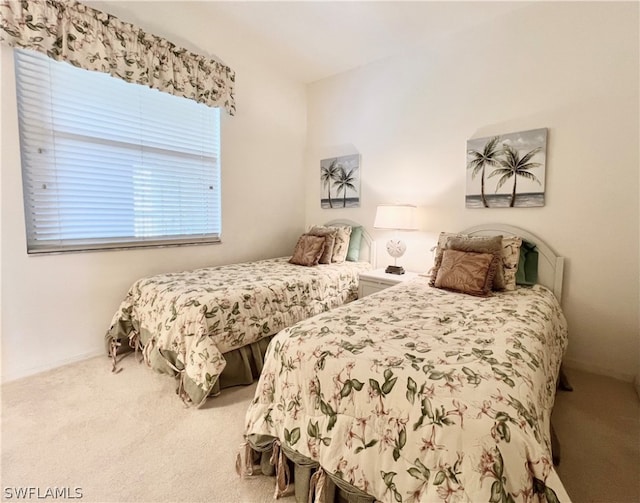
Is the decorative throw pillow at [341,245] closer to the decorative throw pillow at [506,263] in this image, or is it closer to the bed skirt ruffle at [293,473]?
the decorative throw pillow at [506,263]

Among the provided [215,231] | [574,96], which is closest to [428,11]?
[574,96]

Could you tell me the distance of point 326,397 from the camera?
46.2 inches

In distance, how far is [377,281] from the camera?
2.79 metres

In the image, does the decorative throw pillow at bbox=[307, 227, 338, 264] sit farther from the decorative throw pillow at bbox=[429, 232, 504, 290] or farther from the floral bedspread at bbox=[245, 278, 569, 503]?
the floral bedspread at bbox=[245, 278, 569, 503]

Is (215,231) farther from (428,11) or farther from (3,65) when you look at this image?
(428,11)

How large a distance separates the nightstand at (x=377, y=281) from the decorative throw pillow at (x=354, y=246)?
57 cm

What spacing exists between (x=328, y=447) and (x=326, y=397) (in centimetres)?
16

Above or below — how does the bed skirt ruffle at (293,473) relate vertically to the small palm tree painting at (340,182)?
below

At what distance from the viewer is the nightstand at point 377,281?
2.72 metres

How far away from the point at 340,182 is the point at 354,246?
0.82 meters

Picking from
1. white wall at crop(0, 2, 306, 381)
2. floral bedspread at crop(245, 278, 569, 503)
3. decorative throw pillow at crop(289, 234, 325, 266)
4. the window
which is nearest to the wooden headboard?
floral bedspread at crop(245, 278, 569, 503)

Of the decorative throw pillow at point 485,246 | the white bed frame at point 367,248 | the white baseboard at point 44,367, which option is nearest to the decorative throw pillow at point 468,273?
the decorative throw pillow at point 485,246

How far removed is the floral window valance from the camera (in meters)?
1.98

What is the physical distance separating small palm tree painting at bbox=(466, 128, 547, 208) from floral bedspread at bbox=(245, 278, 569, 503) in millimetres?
1321
